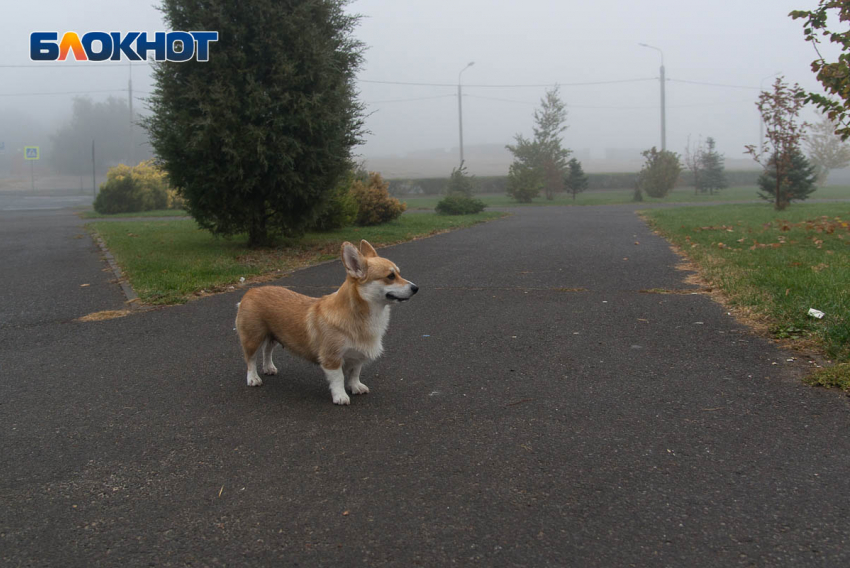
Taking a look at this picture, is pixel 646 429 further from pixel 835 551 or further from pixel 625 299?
pixel 625 299

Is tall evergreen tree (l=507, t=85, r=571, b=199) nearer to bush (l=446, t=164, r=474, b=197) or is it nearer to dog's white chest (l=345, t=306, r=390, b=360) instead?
bush (l=446, t=164, r=474, b=197)

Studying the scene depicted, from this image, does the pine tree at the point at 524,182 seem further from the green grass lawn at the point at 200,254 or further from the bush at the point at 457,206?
the green grass lawn at the point at 200,254

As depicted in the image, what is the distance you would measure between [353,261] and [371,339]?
534 mm

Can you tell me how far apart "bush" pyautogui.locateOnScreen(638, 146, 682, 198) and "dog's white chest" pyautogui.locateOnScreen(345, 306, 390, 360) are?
3883 cm

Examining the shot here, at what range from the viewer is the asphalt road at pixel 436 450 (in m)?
2.69

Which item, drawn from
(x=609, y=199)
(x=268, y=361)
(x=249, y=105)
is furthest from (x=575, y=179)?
(x=268, y=361)

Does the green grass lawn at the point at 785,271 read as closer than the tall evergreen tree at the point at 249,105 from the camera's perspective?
Yes

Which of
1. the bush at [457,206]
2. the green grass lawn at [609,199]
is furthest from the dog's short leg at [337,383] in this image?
the green grass lawn at [609,199]

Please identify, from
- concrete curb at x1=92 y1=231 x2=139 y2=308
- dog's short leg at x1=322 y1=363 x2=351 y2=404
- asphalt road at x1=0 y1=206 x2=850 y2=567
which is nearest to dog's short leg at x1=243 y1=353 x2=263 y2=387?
asphalt road at x1=0 y1=206 x2=850 y2=567

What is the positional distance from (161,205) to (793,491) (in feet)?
108

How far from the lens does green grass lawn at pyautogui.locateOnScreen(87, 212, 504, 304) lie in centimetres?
860

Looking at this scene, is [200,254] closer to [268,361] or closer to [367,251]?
[268,361]

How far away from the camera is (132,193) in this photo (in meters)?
30.2

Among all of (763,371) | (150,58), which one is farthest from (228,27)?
(763,371)
